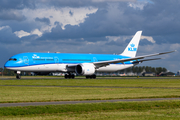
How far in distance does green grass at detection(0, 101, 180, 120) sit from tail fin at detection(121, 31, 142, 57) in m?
55.5

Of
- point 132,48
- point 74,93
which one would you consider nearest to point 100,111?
point 74,93

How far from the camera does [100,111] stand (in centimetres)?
1752

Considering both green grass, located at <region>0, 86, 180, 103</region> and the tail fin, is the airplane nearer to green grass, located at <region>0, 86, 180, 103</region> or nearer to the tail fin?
the tail fin

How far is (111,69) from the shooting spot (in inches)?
2766

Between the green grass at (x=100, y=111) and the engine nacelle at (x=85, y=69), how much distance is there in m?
37.7

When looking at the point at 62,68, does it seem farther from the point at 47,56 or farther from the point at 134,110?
the point at 134,110

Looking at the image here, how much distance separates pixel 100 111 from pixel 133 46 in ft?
199

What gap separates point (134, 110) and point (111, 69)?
52.4 metres

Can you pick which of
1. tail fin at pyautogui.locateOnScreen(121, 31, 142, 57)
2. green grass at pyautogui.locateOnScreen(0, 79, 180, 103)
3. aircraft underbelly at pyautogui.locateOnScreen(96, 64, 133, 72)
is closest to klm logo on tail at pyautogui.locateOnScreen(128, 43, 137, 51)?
tail fin at pyautogui.locateOnScreen(121, 31, 142, 57)

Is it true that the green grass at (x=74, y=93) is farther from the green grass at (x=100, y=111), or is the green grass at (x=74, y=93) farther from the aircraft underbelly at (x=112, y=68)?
the aircraft underbelly at (x=112, y=68)

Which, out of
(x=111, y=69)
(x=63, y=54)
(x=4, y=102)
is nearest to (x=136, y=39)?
(x=111, y=69)

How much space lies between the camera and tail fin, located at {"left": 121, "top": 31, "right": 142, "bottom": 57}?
75287 millimetres

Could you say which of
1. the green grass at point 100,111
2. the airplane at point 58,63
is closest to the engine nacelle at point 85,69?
the airplane at point 58,63

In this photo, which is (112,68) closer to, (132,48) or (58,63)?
(132,48)
